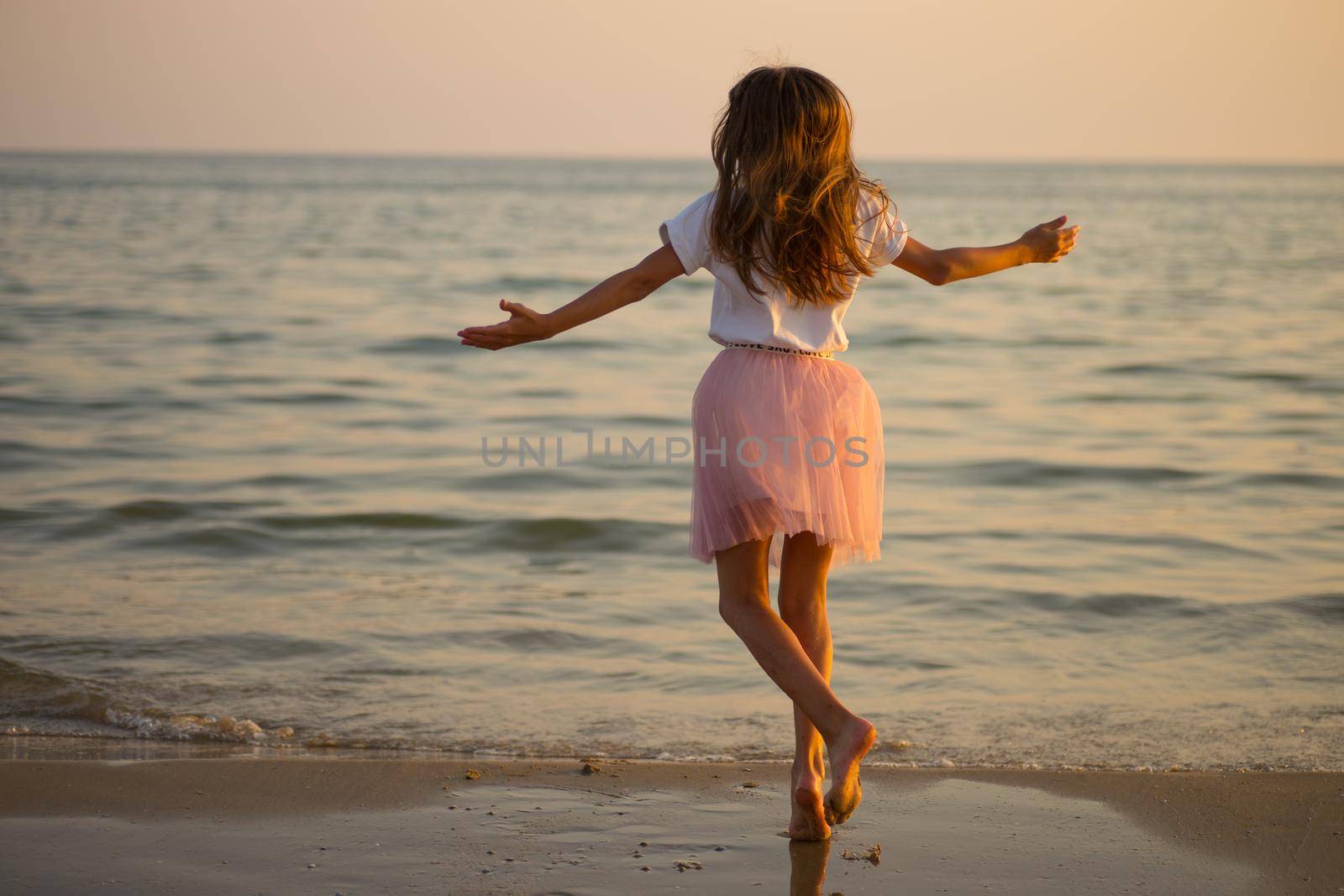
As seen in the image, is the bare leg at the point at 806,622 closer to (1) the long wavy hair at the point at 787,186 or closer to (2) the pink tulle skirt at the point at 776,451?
(2) the pink tulle skirt at the point at 776,451

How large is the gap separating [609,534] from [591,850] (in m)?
3.84

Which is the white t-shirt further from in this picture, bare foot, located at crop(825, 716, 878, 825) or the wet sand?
the wet sand

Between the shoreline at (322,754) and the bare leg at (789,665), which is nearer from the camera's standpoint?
the bare leg at (789,665)

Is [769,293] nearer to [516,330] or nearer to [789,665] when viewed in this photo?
[516,330]

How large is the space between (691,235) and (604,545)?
3.80 metres

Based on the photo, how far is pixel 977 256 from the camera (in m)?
2.99

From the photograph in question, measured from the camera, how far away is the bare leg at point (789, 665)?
2740 millimetres

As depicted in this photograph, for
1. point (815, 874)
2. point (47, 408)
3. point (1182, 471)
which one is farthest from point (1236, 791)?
point (47, 408)

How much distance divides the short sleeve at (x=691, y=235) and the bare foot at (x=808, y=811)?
116 centimetres

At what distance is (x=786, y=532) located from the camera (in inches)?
115

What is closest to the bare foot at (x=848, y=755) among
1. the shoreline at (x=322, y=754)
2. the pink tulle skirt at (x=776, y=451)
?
the pink tulle skirt at (x=776, y=451)

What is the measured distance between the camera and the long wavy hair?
2.85 meters

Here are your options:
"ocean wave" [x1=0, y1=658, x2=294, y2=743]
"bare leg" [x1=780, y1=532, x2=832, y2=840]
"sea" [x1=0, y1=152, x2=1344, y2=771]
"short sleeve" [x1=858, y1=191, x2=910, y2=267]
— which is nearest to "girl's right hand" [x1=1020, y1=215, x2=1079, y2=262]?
"short sleeve" [x1=858, y1=191, x2=910, y2=267]

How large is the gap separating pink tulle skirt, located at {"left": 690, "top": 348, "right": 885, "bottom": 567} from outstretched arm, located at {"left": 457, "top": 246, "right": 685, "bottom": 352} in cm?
24
